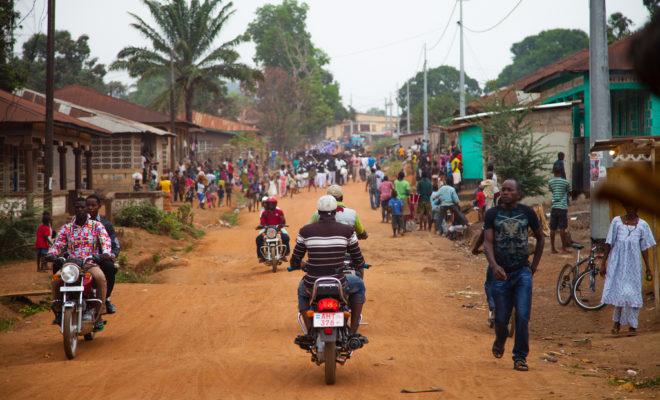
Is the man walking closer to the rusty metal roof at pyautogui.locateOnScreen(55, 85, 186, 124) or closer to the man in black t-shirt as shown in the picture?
the man in black t-shirt

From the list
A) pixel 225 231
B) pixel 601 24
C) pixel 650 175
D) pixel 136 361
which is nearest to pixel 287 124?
pixel 225 231

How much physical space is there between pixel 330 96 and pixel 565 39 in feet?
103

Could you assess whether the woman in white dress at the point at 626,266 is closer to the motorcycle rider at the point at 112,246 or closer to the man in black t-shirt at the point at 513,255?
the man in black t-shirt at the point at 513,255

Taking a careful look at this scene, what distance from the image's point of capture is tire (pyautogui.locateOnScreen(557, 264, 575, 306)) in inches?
523

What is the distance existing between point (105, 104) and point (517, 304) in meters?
41.1

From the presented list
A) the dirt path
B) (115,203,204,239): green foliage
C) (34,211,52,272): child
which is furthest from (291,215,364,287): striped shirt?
(115,203,204,239): green foliage

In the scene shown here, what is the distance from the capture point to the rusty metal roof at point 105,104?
151 ft

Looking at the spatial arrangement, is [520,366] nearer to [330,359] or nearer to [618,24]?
[330,359]

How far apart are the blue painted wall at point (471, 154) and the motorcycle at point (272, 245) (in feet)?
60.1

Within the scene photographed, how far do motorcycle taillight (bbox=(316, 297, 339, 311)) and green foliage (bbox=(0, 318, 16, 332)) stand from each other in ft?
22.0

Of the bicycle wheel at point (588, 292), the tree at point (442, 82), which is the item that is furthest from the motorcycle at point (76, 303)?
the tree at point (442, 82)

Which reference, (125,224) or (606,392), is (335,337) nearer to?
(606,392)

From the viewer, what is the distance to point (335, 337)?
7660mm

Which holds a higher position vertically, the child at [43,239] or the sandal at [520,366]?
the child at [43,239]
